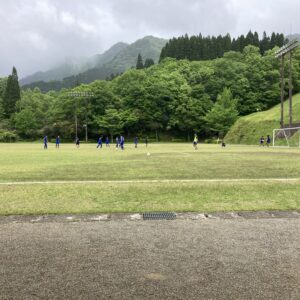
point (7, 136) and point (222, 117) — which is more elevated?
point (222, 117)

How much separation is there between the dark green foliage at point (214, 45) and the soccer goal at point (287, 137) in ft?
246

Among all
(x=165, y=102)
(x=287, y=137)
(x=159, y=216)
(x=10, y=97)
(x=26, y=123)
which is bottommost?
(x=159, y=216)

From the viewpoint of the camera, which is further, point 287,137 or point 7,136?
point 7,136

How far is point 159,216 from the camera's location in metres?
7.73

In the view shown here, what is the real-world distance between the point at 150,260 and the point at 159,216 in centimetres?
293

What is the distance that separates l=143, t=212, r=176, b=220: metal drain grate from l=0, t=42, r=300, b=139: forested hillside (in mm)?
69383

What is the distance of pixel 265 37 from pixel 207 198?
124 metres

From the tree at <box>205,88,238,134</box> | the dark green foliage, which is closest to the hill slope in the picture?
the tree at <box>205,88,238,134</box>

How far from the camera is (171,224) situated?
7.00 meters

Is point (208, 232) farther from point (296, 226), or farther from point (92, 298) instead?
point (92, 298)

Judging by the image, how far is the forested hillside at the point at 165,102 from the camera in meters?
82.1

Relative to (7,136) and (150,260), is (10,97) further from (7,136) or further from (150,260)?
(150,260)

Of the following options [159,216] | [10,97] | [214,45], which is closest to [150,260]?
[159,216]

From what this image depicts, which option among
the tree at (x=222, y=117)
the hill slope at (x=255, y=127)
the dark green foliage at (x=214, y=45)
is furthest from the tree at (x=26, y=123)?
the dark green foliage at (x=214, y=45)
